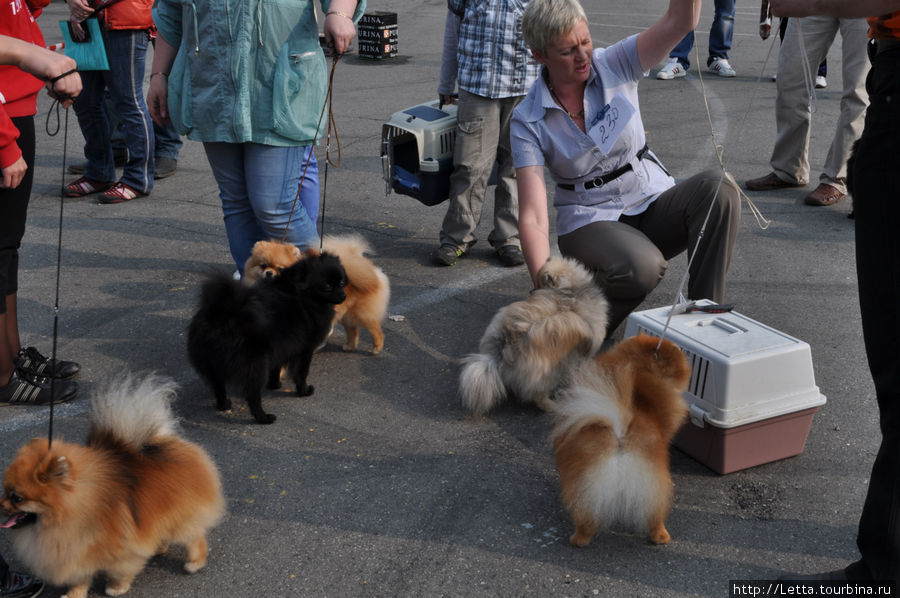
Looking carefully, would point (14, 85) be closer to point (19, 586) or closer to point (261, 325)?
point (261, 325)

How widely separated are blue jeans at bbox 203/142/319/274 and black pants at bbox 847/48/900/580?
2600mm

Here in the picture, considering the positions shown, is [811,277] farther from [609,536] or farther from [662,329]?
[609,536]

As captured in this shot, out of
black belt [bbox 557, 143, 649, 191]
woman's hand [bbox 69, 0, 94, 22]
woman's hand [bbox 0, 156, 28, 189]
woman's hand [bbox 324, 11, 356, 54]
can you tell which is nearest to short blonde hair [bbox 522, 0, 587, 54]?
black belt [bbox 557, 143, 649, 191]

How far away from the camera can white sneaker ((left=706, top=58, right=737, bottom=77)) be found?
10469 mm

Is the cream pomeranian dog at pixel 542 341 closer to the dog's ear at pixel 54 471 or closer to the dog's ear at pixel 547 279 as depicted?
the dog's ear at pixel 547 279

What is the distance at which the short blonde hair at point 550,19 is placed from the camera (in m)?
3.61

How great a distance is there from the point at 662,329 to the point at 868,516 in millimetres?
1108

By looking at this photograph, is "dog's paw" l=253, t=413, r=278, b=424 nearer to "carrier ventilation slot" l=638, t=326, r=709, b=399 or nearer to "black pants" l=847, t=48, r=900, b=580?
"carrier ventilation slot" l=638, t=326, r=709, b=399

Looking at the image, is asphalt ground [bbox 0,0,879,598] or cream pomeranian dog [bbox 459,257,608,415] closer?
asphalt ground [bbox 0,0,879,598]

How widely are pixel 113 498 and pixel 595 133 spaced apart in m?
2.66

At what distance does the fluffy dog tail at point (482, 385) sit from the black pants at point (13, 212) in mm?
2014

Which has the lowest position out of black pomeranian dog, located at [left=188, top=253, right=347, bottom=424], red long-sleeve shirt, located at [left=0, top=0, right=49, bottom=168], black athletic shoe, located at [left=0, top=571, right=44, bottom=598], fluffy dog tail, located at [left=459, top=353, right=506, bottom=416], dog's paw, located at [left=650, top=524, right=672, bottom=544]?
black athletic shoe, located at [left=0, top=571, right=44, bottom=598]

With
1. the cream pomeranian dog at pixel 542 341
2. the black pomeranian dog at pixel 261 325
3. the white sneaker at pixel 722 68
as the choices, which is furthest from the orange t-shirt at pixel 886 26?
the white sneaker at pixel 722 68

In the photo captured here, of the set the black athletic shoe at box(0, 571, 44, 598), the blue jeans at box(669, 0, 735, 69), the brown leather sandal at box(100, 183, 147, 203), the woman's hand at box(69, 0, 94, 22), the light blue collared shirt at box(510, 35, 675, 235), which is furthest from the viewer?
the blue jeans at box(669, 0, 735, 69)
